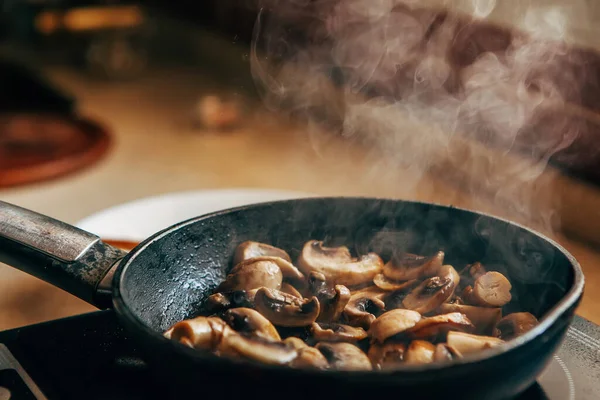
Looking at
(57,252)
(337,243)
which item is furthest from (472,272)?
(57,252)

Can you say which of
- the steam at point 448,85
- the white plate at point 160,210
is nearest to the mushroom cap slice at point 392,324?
the white plate at point 160,210

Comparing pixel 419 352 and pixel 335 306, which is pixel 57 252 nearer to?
pixel 335 306

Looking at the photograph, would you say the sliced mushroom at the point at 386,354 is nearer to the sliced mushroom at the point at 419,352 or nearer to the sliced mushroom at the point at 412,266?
the sliced mushroom at the point at 419,352

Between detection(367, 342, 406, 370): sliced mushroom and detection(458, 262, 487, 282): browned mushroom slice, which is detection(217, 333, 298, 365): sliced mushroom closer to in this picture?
detection(367, 342, 406, 370): sliced mushroom

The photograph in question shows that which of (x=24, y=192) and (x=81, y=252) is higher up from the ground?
(x=81, y=252)

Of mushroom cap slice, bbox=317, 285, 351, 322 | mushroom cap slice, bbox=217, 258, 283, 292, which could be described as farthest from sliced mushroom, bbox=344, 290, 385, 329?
mushroom cap slice, bbox=217, 258, 283, 292

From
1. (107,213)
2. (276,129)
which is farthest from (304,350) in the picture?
(276,129)

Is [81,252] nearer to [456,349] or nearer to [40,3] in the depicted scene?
[456,349]
